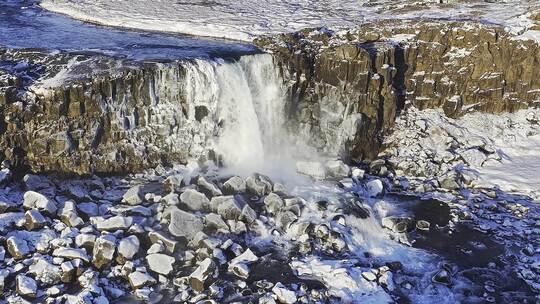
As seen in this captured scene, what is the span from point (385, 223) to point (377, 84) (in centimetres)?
632

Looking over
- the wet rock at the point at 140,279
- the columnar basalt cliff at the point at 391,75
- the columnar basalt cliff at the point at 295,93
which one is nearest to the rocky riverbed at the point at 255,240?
the wet rock at the point at 140,279

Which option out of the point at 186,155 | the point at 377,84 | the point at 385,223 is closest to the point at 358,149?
the point at 377,84

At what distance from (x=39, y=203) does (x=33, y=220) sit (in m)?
0.75

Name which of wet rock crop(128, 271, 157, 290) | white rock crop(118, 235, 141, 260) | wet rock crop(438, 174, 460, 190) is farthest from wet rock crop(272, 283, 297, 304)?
wet rock crop(438, 174, 460, 190)

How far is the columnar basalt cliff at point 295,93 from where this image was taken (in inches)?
648

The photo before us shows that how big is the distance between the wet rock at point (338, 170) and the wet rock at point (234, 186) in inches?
132

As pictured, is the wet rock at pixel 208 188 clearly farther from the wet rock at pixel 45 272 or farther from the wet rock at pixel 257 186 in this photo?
the wet rock at pixel 45 272

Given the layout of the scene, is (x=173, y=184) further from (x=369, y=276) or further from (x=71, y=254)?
(x=369, y=276)

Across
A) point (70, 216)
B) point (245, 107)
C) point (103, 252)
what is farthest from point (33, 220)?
point (245, 107)

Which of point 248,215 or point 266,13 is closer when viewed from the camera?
point 248,215

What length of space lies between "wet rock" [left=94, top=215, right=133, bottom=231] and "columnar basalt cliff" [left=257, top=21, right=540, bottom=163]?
27.9 feet

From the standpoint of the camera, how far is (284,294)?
41.4ft

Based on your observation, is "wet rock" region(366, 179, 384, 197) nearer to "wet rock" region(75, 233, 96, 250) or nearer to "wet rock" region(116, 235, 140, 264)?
"wet rock" region(116, 235, 140, 264)

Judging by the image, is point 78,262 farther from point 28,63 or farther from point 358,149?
point 358,149
